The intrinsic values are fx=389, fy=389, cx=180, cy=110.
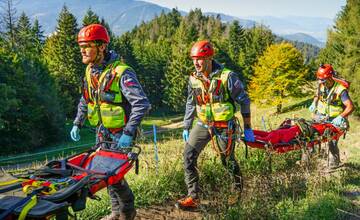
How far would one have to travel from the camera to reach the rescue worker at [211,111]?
5961 millimetres

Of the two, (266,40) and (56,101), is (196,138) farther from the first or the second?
(266,40)

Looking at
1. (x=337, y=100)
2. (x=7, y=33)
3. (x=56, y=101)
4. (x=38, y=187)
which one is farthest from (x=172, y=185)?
(x=7, y=33)

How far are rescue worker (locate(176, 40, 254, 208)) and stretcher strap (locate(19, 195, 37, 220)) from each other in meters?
3.12

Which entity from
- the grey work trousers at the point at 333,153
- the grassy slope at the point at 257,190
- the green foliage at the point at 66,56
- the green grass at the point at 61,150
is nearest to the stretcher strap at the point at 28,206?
the grassy slope at the point at 257,190

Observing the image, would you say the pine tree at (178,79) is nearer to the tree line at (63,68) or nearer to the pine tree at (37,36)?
the tree line at (63,68)

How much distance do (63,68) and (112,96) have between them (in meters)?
53.4

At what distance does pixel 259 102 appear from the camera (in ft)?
156

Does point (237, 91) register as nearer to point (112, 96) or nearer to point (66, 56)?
point (112, 96)

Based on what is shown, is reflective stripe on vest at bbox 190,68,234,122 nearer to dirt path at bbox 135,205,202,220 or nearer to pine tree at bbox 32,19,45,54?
dirt path at bbox 135,205,202,220

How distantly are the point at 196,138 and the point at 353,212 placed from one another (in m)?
2.51

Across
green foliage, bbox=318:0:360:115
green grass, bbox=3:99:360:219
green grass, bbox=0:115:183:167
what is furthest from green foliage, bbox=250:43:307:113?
green grass, bbox=3:99:360:219

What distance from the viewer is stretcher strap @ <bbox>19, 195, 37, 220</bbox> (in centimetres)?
301

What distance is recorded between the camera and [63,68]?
55.6 metres

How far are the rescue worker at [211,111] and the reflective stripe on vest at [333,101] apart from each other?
2830mm
